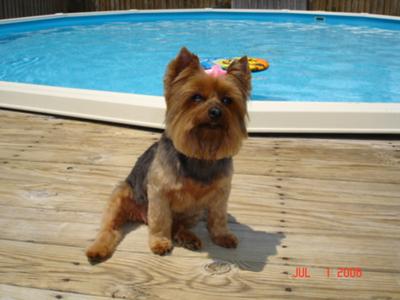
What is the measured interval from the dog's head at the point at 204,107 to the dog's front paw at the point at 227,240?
603 mm

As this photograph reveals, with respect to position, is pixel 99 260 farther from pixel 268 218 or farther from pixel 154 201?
pixel 268 218

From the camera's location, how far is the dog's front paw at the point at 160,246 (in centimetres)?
291

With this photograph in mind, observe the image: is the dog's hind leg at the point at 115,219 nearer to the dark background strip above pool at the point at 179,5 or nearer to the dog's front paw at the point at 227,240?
the dog's front paw at the point at 227,240

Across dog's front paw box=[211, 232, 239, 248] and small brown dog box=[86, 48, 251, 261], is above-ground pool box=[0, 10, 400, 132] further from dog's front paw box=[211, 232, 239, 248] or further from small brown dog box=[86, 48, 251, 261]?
dog's front paw box=[211, 232, 239, 248]

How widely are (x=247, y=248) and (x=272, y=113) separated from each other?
2097 mm

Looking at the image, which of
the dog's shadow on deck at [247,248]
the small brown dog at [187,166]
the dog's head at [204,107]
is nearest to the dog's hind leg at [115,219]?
the small brown dog at [187,166]

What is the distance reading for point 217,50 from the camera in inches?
479

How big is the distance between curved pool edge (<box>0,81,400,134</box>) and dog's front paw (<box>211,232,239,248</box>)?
6.45 feet

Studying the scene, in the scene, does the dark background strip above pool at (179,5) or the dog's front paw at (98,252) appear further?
the dark background strip above pool at (179,5)

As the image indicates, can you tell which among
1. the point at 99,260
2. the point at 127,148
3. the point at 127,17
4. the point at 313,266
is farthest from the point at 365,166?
the point at 127,17

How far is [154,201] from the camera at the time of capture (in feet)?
9.57

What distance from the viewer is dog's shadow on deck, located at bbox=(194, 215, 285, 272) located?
9.44ft

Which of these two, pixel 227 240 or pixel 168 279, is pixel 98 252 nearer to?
pixel 168 279

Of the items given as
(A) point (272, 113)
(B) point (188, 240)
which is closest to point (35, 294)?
(B) point (188, 240)
